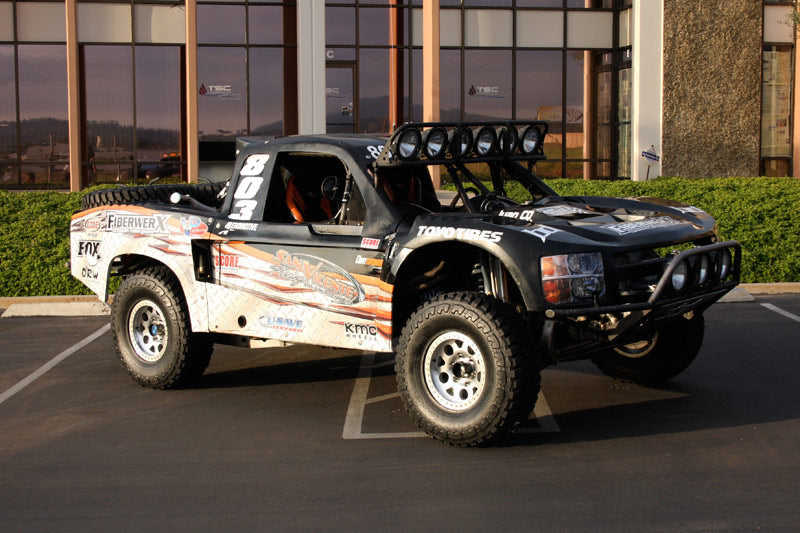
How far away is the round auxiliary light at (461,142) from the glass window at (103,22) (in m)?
19.2

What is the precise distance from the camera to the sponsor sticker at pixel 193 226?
805cm

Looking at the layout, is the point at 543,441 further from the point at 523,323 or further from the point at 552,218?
the point at 552,218

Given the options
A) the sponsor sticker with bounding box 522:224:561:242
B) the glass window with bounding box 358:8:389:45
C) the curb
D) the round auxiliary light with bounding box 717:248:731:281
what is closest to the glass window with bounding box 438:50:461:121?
the glass window with bounding box 358:8:389:45

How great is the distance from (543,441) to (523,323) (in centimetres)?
84

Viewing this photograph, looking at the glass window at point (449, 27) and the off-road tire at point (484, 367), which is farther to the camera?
the glass window at point (449, 27)

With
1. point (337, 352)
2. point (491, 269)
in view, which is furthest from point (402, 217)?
point (337, 352)

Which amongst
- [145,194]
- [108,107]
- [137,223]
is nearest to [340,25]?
[108,107]

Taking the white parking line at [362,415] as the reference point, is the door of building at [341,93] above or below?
above

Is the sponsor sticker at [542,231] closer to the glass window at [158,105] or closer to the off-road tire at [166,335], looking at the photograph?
the off-road tire at [166,335]

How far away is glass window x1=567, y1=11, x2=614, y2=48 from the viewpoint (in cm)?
2580

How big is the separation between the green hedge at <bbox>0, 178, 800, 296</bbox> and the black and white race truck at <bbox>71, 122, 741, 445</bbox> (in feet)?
14.4

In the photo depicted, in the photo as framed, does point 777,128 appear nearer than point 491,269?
No

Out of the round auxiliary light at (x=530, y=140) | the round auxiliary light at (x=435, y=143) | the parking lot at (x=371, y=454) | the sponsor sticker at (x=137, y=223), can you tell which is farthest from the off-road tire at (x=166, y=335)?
the round auxiliary light at (x=530, y=140)

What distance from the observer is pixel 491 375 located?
21.0 feet
